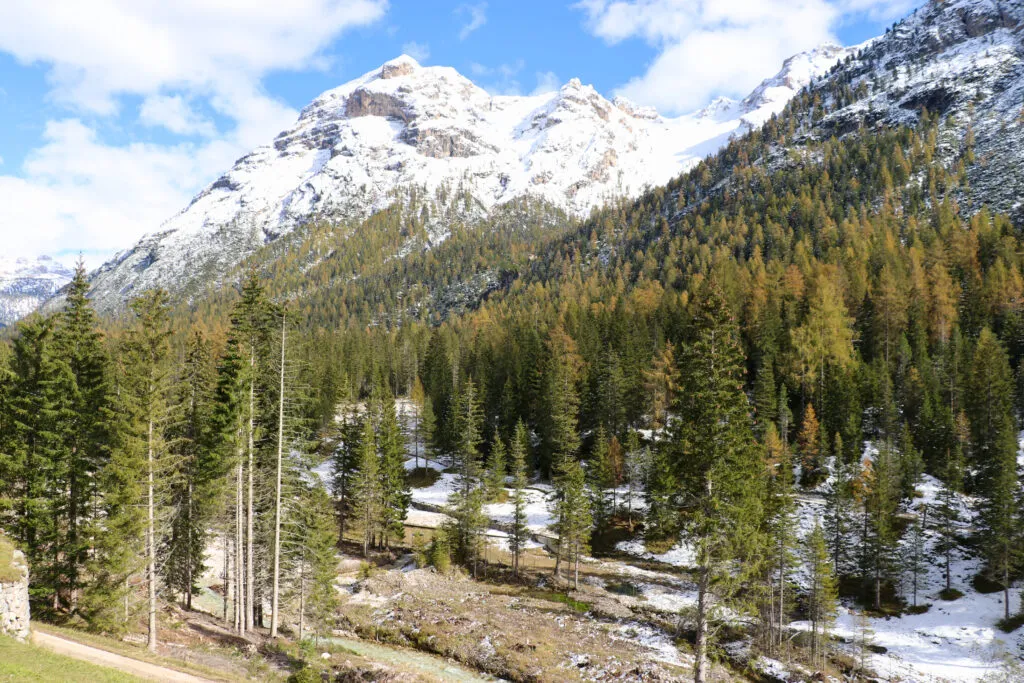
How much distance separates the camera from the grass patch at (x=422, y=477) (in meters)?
72.2

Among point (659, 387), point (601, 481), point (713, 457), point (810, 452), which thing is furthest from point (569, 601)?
point (659, 387)

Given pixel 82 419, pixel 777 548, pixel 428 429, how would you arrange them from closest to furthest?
1. pixel 82 419
2. pixel 777 548
3. pixel 428 429

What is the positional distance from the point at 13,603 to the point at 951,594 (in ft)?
186

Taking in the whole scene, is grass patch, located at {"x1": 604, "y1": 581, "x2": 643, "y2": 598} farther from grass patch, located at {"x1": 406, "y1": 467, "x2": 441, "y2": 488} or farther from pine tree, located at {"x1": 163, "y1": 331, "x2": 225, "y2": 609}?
grass patch, located at {"x1": 406, "y1": 467, "x2": 441, "y2": 488}

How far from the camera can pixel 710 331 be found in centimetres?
2212

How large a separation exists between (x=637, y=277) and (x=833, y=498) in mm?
103125

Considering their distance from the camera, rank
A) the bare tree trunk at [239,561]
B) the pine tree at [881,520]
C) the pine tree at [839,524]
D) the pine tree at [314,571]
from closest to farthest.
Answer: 1. the bare tree trunk at [239,561]
2. the pine tree at [314,571]
3. the pine tree at [881,520]
4. the pine tree at [839,524]

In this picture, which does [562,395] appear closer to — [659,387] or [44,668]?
[659,387]

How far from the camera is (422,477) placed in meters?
74.4

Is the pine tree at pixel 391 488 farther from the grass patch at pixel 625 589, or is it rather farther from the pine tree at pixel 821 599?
the pine tree at pixel 821 599

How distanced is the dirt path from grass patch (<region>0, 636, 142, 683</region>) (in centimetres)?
122

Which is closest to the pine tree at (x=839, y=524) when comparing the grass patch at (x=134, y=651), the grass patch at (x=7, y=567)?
the grass patch at (x=134, y=651)

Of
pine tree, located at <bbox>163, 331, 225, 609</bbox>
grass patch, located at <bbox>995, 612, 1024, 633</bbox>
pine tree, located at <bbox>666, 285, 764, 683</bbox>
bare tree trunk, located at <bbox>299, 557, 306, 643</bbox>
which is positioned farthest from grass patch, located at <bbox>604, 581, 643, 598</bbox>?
pine tree, located at <bbox>163, 331, 225, 609</bbox>

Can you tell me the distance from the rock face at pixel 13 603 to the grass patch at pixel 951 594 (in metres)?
55.8
